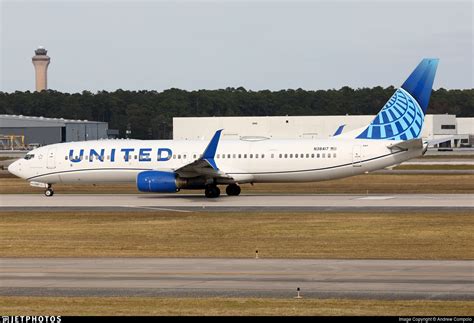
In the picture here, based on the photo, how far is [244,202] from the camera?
4769 centimetres

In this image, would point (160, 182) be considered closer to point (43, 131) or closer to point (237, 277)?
point (237, 277)

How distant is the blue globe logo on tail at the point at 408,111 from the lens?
167 feet

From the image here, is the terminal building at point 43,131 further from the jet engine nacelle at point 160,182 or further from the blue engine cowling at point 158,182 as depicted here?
the blue engine cowling at point 158,182

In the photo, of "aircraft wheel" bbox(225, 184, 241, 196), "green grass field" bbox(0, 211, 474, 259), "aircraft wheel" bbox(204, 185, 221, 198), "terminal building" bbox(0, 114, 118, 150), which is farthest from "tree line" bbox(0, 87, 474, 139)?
"green grass field" bbox(0, 211, 474, 259)

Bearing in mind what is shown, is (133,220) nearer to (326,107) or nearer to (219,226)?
(219,226)

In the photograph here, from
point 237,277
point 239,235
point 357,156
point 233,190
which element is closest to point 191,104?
point 233,190

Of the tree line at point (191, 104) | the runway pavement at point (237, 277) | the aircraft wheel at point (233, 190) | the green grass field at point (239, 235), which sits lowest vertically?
the runway pavement at point (237, 277)

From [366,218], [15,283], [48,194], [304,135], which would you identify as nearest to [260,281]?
[15,283]

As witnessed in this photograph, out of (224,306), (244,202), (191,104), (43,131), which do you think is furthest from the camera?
(191,104)

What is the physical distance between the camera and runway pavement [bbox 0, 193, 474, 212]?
43.6m

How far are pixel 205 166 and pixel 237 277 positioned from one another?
2612 cm

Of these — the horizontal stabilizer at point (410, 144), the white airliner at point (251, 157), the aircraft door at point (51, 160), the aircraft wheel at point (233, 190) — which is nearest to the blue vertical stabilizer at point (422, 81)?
the white airliner at point (251, 157)

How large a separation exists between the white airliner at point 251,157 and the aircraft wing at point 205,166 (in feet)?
0.18

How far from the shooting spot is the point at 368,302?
64.5 ft
